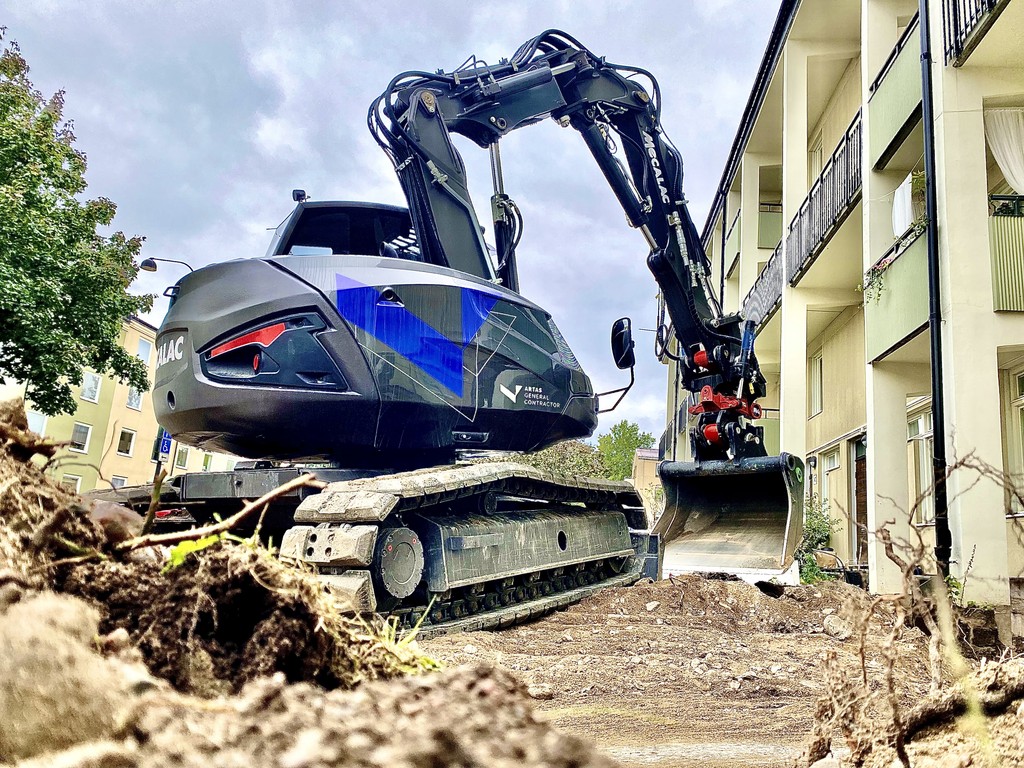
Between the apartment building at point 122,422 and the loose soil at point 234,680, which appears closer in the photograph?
the loose soil at point 234,680

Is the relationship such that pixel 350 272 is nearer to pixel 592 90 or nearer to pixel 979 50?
pixel 592 90

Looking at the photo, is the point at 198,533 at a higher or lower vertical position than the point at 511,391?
lower

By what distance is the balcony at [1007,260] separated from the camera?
8031 millimetres

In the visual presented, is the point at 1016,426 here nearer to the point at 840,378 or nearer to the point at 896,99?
the point at 896,99

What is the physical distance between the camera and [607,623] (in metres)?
7.03

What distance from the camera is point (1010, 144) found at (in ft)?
28.3

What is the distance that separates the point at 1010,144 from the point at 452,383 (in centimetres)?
641

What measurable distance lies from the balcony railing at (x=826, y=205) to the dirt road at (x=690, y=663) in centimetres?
606

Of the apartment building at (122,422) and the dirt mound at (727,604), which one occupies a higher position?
the apartment building at (122,422)

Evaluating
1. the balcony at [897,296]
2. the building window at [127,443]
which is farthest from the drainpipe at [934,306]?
the building window at [127,443]

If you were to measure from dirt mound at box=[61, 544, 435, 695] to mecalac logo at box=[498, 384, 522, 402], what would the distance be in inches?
203

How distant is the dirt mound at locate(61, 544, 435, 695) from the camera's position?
1.40 metres

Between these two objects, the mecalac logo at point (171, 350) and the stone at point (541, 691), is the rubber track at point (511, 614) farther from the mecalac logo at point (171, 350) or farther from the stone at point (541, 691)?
the mecalac logo at point (171, 350)

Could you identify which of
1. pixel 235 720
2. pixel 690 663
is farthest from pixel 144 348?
pixel 235 720
